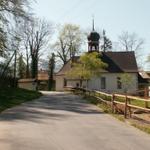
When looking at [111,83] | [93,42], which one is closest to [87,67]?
[111,83]

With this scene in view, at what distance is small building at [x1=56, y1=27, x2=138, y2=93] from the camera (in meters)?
74.5

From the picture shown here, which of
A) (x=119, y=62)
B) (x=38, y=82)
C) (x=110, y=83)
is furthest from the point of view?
(x=38, y=82)

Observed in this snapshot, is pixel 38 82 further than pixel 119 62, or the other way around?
pixel 38 82

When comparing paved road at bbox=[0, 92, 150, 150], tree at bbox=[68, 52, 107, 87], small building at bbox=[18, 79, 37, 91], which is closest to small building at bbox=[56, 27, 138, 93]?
tree at bbox=[68, 52, 107, 87]

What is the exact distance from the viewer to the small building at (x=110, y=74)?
74.5 meters

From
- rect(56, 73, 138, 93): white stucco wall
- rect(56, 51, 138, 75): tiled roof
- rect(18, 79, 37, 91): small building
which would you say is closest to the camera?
rect(56, 73, 138, 93): white stucco wall

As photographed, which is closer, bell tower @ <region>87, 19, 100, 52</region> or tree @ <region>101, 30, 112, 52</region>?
bell tower @ <region>87, 19, 100, 52</region>

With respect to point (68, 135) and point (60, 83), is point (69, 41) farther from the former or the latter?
point (68, 135)

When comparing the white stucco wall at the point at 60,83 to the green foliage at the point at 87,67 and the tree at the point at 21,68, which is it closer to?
the green foliage at the point at 87,67

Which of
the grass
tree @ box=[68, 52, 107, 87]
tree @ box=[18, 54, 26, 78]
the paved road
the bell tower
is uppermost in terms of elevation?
the bell tower

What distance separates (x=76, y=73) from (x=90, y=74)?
2216 mm

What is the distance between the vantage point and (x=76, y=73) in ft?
227

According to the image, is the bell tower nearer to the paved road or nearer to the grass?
the grass

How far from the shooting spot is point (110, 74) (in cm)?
7519
